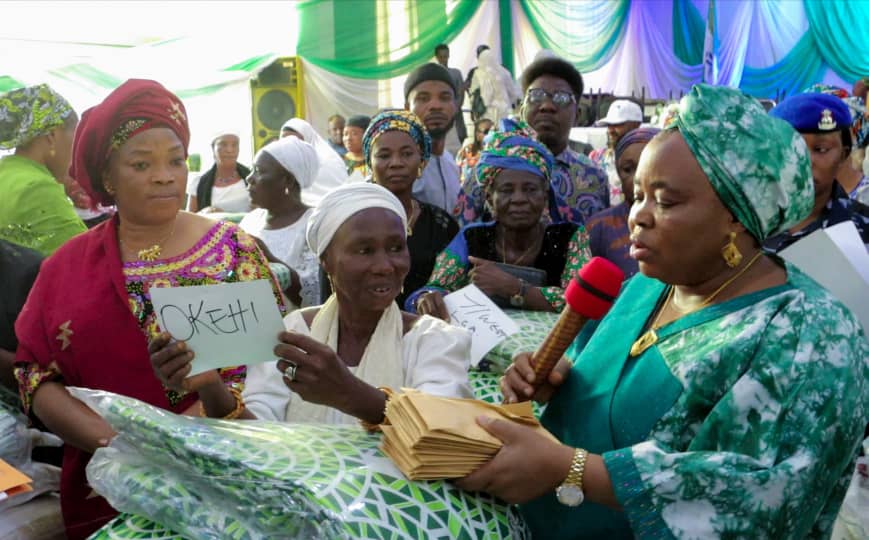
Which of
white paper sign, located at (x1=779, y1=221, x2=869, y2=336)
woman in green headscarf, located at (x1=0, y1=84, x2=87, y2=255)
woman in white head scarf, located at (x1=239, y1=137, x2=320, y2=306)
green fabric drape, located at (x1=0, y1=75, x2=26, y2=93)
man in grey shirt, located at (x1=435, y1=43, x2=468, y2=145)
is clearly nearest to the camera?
white paper sign, located at (x1=779, y1=221, x2=869, y2=336)

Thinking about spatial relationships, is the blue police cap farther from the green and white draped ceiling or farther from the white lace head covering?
the green and white draped ceiling

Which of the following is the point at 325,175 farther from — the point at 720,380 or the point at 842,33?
the point at 842,33

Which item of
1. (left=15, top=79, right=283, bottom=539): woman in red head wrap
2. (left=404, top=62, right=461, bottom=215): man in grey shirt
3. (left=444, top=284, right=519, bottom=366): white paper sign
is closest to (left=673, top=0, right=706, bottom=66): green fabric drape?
(left=404, top=62, right=461, bottom=215): man in grey shirt

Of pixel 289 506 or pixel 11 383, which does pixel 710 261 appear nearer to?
pixel 289 506

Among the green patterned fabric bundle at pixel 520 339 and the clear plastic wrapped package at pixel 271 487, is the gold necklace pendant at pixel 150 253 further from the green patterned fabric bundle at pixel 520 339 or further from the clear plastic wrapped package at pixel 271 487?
the green patterned fabric bundle at pixel 520 339

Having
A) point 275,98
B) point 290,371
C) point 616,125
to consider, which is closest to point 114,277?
point 290,371

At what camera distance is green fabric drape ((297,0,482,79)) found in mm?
12461

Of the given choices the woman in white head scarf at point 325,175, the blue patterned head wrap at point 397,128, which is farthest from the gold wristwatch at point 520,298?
the woman in white head scarf at point 325,175

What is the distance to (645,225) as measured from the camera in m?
1.70

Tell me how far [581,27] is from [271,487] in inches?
673

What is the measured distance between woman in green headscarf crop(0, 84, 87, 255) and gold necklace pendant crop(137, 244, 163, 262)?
1.21 meters

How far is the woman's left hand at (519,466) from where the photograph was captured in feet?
5.14

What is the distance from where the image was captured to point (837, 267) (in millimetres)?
2293

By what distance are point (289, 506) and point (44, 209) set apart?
8.59ft
